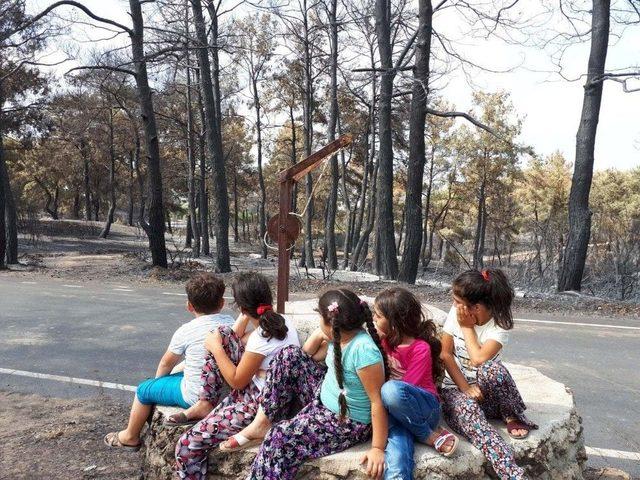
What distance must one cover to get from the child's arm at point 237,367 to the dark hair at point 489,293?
1.32 m

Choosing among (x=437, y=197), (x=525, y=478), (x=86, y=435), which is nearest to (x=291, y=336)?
(x=525, y=478)

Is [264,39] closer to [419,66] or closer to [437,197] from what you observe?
[419,66]

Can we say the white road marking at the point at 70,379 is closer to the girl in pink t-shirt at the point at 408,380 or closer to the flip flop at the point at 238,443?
the flip flop at the point at 238,443

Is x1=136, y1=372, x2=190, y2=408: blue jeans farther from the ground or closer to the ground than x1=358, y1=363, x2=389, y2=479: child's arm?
closer to the ground

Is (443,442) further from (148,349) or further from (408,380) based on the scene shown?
(148,349)

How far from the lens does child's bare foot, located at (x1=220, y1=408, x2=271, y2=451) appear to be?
3184mm

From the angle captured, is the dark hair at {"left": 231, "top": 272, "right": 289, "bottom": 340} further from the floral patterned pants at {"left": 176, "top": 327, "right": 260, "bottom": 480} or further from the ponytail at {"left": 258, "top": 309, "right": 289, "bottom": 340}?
the floral patterned pants at {"left": 176, "top": 327, "right": 260, "bottom": 480}

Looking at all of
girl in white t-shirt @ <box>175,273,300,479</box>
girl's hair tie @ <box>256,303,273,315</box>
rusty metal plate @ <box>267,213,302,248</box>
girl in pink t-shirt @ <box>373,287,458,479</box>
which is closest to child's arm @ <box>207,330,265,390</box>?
girl in white t-shirt @ <box>175,273,300,479</box>

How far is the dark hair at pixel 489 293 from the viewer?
11.4 ft

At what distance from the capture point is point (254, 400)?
337cm

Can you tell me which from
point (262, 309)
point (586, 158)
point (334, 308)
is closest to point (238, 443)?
point (262, 309)

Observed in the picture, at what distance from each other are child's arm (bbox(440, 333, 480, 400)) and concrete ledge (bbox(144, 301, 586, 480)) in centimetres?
30

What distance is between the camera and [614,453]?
4.20m

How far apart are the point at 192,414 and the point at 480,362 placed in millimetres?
1840
